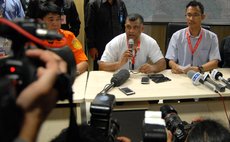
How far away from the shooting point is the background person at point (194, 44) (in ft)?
8.77

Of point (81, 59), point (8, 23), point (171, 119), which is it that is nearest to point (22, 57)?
point (8, 23)

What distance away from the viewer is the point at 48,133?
1.98 m

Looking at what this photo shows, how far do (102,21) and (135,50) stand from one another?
0.88m

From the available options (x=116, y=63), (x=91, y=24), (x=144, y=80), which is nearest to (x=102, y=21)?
(x=91, y=24)

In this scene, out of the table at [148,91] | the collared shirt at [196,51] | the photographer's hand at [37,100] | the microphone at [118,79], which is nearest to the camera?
the photographer's hand at [37,100]

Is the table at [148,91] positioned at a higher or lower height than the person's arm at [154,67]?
lower

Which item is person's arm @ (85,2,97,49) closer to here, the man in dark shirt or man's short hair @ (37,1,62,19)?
the man in dark shirt

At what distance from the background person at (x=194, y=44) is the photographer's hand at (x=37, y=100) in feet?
7.46

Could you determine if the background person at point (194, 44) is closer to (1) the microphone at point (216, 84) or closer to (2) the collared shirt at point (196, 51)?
(2) the collared shirt at point (196, 51)

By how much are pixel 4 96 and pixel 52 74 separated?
0.09 m

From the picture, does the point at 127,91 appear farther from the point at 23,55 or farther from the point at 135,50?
the point at 23,55

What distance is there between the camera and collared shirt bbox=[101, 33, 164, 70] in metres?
2.64

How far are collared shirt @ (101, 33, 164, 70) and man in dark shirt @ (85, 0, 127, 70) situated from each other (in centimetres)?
70

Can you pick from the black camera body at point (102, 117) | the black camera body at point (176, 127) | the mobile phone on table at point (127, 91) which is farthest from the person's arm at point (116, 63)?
the black camera body at point (102, 117)
